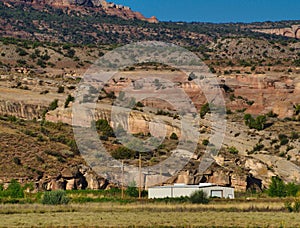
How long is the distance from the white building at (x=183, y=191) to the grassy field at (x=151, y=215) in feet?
18.3

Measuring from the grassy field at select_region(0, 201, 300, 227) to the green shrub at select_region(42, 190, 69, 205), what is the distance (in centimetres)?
123

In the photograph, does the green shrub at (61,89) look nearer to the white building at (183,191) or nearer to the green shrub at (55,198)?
the white building at (183,191)

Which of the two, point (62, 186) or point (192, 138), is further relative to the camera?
point (192, 138)

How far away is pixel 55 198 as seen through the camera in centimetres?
5184

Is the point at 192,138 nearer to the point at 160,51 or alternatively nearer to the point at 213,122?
the point at 213,122

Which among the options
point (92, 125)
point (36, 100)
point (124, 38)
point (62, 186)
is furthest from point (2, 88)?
point (124, 38)

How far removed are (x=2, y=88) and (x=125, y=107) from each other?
17.6 metres

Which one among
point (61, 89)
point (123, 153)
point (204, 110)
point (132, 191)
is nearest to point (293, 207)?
point (132, 191)

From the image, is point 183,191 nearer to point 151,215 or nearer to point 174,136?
point 151,215

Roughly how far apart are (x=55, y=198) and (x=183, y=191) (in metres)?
11.4

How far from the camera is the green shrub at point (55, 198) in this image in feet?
170

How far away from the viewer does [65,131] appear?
79875mm

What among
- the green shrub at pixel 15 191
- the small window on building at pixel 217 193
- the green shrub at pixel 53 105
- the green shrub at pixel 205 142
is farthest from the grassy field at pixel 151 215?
the green shrub at pixel 53 105

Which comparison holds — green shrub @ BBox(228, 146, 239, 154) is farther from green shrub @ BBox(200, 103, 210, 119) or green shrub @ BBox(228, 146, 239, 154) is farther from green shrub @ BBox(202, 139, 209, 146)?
green shrub @ BBox(200, 103, 210, 119)
